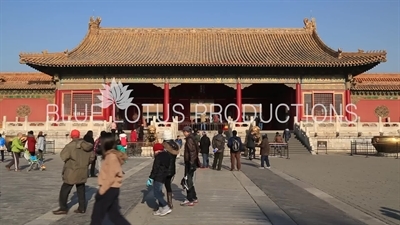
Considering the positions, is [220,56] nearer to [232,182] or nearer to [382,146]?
[382,146]

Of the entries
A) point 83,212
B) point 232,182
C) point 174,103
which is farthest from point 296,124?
point 83,212

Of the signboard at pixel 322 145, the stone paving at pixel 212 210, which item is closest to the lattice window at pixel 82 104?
the signboard at pixel 322 145

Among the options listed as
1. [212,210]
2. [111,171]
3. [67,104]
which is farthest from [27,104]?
[111,171]

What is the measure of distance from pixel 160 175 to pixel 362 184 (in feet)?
20.7

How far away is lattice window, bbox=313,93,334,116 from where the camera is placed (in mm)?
28031

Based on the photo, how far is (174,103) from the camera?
32.5 m

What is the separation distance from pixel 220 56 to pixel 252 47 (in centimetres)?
331

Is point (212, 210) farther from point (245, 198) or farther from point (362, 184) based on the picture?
point (362, 184)

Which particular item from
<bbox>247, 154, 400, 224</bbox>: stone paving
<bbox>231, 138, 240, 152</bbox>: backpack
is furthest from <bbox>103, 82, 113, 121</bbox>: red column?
<bbox>231, 138, 240, 152</bbox>: backpack

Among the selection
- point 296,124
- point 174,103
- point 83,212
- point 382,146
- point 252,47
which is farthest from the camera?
point 174,103

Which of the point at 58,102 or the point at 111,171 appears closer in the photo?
the point at 111,171

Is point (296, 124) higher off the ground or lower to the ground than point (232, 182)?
higher

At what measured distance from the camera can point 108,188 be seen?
5020 millimetres

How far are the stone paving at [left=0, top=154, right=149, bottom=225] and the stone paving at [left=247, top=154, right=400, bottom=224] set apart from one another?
5.27 meters
